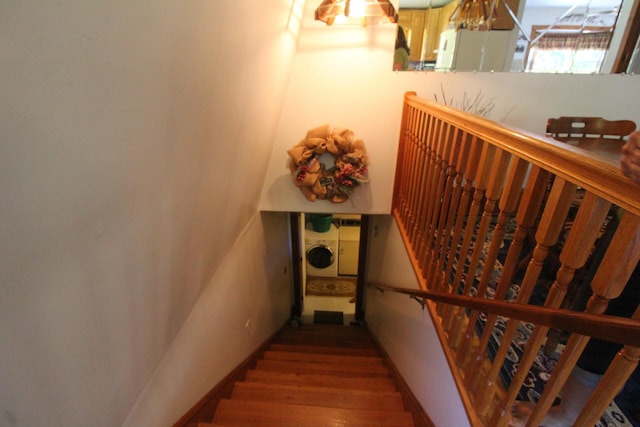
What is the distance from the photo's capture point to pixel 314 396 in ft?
6.46

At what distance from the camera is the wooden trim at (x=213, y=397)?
5.22 ft

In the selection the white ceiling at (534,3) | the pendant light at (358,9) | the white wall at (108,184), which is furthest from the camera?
the white ceiling at (534,3)

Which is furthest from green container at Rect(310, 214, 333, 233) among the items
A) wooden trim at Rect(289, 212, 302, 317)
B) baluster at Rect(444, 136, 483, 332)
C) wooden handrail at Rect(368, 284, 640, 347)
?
wooden handrail at Rect(368, 284, 640, 347)

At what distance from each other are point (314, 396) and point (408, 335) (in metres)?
0.80

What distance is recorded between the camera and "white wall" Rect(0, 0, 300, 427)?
1.63ft

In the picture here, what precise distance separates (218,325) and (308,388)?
0.79 meters

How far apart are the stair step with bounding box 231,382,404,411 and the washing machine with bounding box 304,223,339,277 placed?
358cm

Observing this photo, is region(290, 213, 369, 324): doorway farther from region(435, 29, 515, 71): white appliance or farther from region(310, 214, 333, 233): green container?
Result: region(435, 29, 515, 71): white appliance

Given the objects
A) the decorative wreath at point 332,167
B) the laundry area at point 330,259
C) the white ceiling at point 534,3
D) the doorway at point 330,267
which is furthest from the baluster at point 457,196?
the laundry area at point 330,259

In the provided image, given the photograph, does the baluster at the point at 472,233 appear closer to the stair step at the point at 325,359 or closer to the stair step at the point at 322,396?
the stair step at the point at 322,396

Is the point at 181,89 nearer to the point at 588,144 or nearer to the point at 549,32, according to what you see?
the point at 588,144

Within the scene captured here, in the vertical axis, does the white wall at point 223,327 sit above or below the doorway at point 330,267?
above

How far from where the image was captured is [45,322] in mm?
639

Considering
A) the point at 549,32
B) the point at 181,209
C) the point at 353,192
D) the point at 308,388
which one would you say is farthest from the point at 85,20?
the point at 549,32
